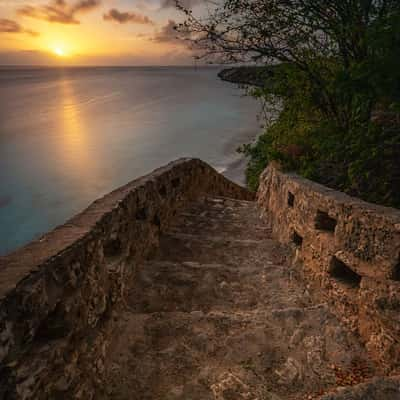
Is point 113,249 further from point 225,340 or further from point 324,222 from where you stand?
point 324,222

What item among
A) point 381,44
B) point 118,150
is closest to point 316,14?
point 381,44

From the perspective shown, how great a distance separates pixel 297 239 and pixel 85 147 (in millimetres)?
26627

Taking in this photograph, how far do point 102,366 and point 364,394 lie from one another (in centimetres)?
165

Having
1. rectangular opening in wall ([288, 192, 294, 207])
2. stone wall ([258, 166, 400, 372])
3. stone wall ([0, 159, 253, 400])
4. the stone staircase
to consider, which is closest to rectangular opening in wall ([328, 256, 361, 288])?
stone wall ([258, 166, 400, 372])

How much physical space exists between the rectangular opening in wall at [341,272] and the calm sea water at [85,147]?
6744 mm

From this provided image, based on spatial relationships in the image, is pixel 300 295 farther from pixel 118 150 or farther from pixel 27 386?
pixel 118 150

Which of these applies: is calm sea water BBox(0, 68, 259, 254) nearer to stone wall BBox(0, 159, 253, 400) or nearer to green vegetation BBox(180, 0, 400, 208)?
green vegetation BBox(180, 0, 400, 208)

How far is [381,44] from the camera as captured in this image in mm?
3707

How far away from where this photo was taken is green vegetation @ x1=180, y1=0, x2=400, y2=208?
4.05 meters

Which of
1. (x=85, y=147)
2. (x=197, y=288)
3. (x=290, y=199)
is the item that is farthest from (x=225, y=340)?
(x=85, y=147)

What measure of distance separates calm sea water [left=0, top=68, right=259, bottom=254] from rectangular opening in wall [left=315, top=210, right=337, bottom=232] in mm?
6107

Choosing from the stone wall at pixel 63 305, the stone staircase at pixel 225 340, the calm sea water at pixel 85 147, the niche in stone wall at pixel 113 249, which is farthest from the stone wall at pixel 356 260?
the calm sea water at pixel 85 147

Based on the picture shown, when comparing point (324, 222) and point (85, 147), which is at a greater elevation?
point (324, 222)

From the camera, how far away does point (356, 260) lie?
9.11ft
